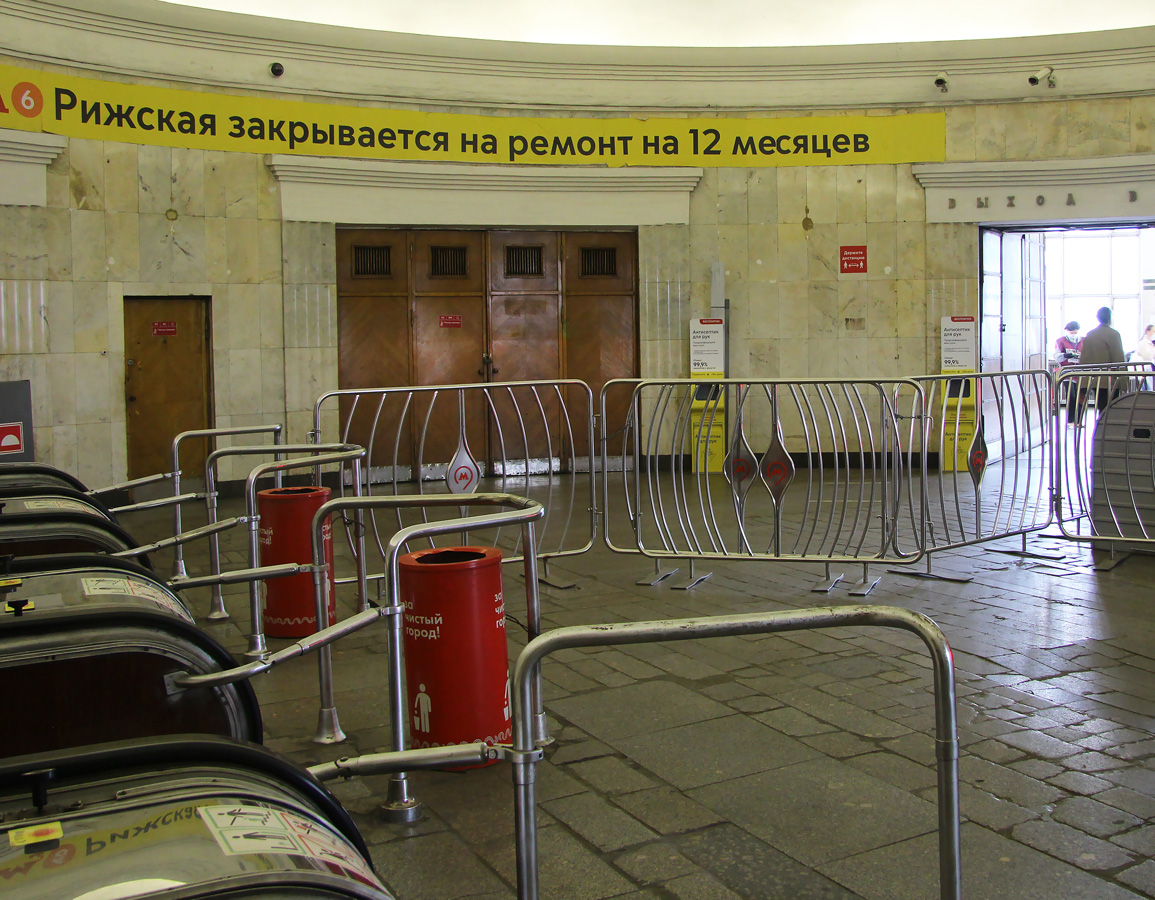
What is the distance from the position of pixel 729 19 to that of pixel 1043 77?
3827 mm

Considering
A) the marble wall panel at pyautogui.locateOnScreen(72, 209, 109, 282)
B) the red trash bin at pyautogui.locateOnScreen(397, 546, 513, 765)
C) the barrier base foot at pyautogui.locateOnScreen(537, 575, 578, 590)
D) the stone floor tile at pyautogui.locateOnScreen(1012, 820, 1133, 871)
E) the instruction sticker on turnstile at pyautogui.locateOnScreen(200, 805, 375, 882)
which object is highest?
the marble wall panel at pyautogui.locateOnScreen(72, 209, 109, 282)

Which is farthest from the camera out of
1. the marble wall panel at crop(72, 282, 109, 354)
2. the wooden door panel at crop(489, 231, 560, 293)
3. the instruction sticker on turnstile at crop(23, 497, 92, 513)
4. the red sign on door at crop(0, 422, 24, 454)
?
the wooden door panel at crop(489, 231, 560, 293)

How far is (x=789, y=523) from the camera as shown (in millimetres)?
8984

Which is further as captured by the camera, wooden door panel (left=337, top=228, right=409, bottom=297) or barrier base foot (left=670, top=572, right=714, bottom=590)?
Result: wooden door panel (left=337, top=228, right=409, bottom=297)

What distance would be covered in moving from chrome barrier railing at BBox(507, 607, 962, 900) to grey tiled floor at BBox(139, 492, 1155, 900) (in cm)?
61

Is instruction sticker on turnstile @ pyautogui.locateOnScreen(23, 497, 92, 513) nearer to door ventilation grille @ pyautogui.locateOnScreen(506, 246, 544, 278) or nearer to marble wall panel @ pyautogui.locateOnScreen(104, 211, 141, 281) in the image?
marble wall panel @ pyautogui.locateOnScreen(104, 211, 141, 281)

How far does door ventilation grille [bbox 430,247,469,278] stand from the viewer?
39.3 ft

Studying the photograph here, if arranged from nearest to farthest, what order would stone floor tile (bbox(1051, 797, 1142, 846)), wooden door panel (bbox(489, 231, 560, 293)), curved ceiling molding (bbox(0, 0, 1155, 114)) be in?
stone floor tile (bbox(1051, 797, 1142, 846)) → curved ceiling molding (bbox(0, 0, 1155, 114)) → wooden door panel (bbox(489, 231, 560, 293))

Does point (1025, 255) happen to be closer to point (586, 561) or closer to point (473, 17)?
point (473, 17)

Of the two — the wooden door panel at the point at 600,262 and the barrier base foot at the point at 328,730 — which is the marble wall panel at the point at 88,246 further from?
the barrier base foot at the point at 328,730

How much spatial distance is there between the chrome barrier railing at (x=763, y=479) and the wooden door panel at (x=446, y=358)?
177 centimetres

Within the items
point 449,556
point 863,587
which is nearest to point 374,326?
point 863,587

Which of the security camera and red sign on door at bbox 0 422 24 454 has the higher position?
the security camera

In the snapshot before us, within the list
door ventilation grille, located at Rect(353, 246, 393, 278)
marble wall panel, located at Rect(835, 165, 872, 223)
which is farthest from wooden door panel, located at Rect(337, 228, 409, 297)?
marble wall panel, located at Rect(835, 165, 872, 223)
